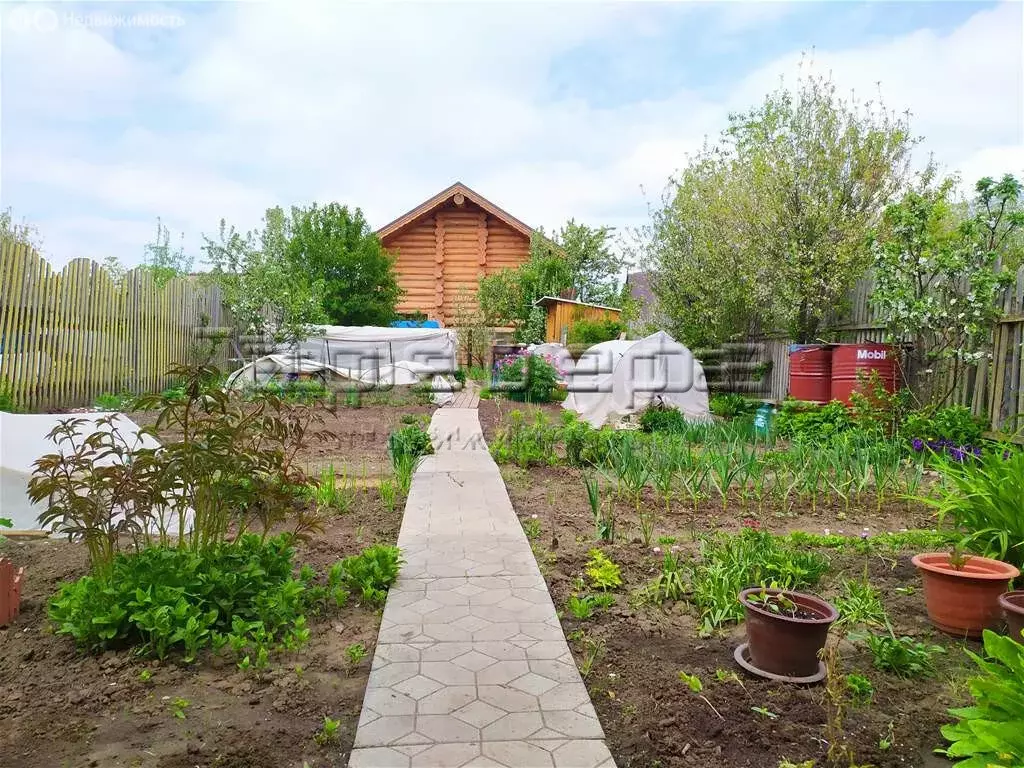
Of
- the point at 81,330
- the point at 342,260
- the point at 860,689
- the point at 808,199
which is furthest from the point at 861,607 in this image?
the point at 342,260

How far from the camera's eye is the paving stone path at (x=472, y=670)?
91.7 inches

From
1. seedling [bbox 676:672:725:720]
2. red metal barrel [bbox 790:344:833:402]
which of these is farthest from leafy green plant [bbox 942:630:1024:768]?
red metal barrel [bbox 790:344:833:402]

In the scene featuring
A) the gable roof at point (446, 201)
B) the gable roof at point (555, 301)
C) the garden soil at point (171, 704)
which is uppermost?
the gable roof at point (446, 201)

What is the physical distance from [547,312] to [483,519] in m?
Result: 17.5

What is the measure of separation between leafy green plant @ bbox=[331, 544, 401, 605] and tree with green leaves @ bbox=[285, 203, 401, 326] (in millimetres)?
18257

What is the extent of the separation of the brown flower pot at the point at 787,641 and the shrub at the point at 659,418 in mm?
6632

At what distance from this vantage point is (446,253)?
25500 millimetres

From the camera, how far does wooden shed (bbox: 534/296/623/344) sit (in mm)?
19125

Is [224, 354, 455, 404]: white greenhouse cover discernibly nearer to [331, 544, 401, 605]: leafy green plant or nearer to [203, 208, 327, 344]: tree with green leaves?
[203, 208, 327, 344]: tree with green leaves

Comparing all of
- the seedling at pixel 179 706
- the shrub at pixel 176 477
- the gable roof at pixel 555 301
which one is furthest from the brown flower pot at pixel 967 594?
the gable roof at pixel 555 301

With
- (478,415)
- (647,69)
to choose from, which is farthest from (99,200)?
(647,69)

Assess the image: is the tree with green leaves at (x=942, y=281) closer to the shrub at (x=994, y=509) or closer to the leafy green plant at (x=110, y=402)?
the shrub at (x=994, y=509)

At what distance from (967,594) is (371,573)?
2976 millimetres

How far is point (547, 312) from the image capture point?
22562 millimetres
